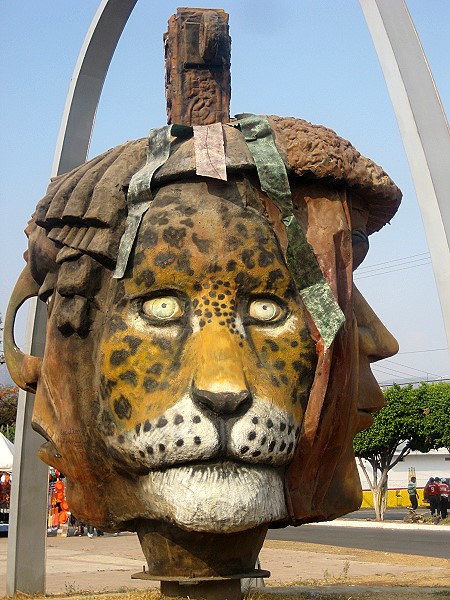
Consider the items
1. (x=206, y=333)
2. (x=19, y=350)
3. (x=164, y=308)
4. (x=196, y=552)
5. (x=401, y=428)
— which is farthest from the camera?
(x=401, y=428)

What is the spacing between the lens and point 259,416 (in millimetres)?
4402

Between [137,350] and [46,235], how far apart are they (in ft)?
3.48

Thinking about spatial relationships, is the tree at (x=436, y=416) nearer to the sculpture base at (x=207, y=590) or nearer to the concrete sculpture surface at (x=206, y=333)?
the concrete sculpture surface at (x=206, y=333)

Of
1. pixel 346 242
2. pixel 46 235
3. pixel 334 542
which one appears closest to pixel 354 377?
pixel 346 242

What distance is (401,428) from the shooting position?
84.5ft

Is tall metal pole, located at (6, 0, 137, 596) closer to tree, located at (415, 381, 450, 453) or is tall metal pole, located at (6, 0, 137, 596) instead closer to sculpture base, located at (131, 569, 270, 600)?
sculpture base, located at (131, 569, 270, 600)

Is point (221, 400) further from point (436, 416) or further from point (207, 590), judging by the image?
point (436, 416)

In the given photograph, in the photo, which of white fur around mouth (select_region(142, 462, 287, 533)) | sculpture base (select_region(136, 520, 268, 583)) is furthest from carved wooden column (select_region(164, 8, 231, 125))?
sculpture base (select_region(136, 520, 268, 583))

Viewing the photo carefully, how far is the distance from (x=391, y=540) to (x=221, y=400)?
13371mm

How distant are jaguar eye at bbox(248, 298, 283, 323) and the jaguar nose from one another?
1.68 feet

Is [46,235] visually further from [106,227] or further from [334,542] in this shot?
[334,542]

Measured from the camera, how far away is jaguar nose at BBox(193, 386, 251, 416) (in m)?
4.29

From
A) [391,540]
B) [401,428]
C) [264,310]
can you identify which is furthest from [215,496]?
[401,428]

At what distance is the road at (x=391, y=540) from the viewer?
1417cm
